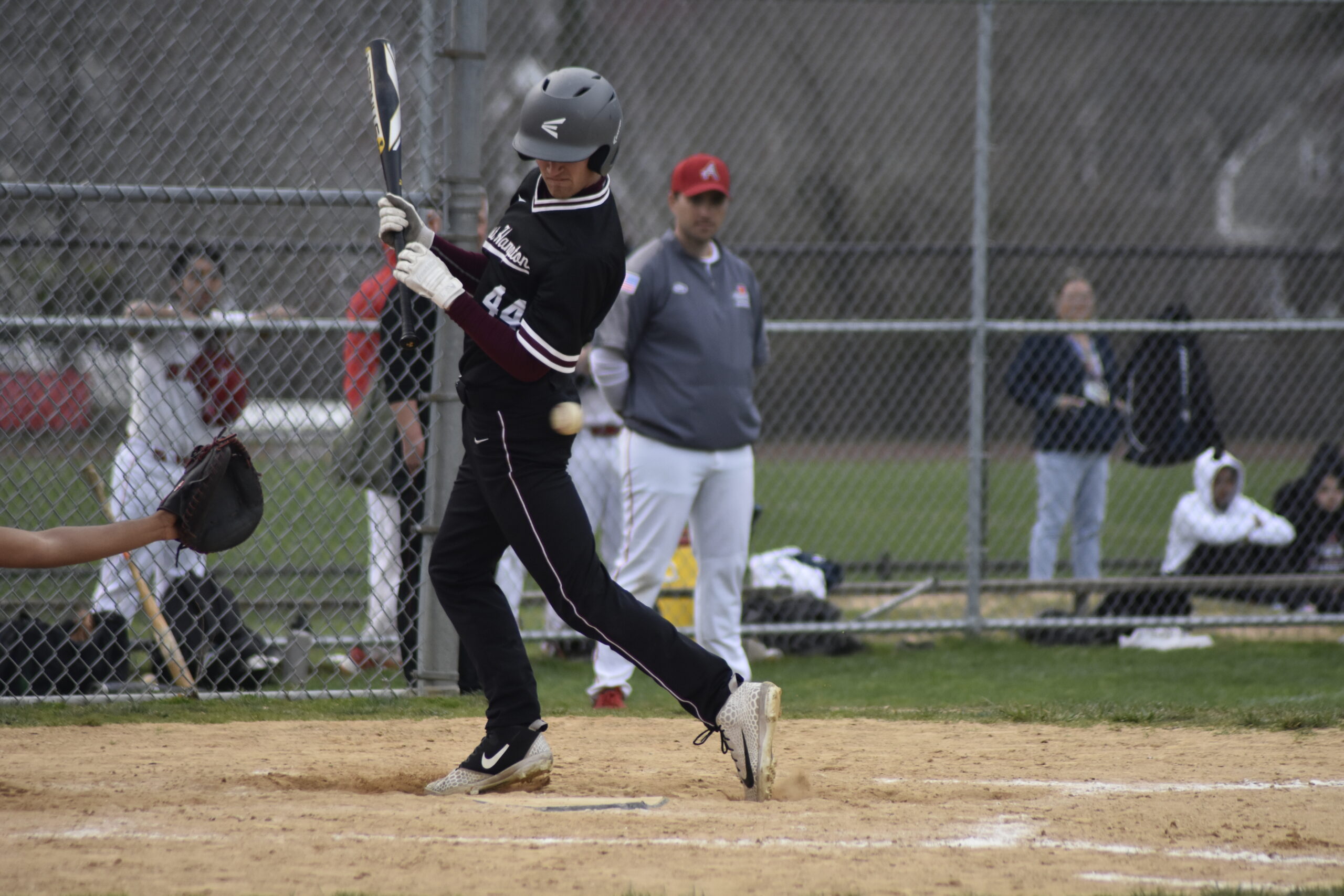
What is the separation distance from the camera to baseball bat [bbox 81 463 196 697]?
5.17m

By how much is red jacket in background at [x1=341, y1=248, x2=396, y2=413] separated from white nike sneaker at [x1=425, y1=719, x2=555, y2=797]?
2.29 m

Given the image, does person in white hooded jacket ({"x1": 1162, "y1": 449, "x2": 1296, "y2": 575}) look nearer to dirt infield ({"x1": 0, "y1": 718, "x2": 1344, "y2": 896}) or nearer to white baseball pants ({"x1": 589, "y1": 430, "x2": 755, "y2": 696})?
dirt infield ({"x1": 0, "y1": 718, "x2": 1344, "y2": 896})

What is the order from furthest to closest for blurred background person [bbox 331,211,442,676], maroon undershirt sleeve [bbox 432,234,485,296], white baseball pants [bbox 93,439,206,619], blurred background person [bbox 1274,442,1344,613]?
1. blurred background person [bbox 1274,442,1344,613]
2. white baseball pants [bbox 93,439,206,619]
3. blurred background person [bbox 331,211,442,676]
4. maroon undershirt sleeve [bbox 432,234,485,296]

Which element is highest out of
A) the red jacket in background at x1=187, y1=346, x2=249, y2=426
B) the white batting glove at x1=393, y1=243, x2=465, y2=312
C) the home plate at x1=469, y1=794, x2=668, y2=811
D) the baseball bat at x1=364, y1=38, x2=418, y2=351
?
the baseball bat at x1=364, y1=38, x2=418, y2=351

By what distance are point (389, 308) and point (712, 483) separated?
1.54 m

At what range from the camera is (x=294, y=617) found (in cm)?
640

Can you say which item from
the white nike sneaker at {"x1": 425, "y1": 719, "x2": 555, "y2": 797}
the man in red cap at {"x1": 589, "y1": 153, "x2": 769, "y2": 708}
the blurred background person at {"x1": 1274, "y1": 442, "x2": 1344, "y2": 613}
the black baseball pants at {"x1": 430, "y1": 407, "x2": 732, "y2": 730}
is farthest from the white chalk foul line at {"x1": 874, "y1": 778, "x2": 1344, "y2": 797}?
the blurred background person at {"x1": 1274, "y1": 442, "x2": 1344, "y2": 613}

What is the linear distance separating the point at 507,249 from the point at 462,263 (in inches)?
12.3

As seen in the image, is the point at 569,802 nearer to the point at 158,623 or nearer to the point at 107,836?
the point at 107,836

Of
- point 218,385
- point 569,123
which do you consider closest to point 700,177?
point 569,123

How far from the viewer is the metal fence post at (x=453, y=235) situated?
5.18 meters

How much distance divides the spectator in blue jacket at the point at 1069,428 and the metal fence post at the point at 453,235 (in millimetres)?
3869

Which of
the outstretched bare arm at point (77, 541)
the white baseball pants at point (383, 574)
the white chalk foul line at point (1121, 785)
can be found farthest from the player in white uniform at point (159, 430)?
the white chalk foul line at point (1121, 785)

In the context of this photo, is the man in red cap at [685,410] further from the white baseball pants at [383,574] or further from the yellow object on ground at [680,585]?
the yellow object on ground at [680,585]
